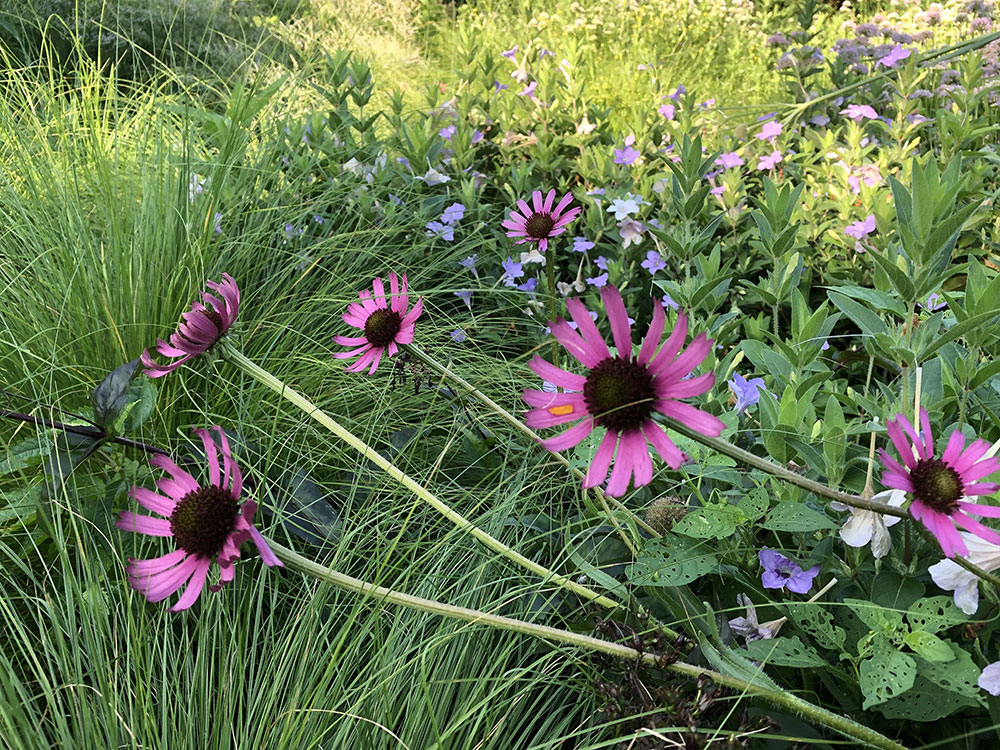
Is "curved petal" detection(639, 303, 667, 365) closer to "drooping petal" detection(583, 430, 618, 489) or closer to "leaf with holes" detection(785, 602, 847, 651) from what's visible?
"drooping petal" detection(583, 430, 618, 489)

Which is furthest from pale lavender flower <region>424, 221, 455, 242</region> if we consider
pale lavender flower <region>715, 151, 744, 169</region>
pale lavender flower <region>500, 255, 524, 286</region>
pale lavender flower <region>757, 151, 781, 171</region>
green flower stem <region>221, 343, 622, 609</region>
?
green flower stem <region>221, 343, 622, 609</region>

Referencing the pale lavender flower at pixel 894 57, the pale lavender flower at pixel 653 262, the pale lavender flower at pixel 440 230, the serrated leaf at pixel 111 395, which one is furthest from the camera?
the pale lavender flower at pixel 894 57

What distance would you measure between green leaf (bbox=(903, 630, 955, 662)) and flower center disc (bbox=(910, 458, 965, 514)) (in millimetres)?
162

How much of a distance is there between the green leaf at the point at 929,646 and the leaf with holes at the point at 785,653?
0.09 metres

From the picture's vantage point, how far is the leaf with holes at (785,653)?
76 cm

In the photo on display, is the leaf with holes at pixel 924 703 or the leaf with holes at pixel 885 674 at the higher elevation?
the leaf with holes at pixel 885 674

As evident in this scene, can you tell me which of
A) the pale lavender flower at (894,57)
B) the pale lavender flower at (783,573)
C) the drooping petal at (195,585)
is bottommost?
the drooping petal at (195,585)

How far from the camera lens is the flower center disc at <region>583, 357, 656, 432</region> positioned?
24.3 inches

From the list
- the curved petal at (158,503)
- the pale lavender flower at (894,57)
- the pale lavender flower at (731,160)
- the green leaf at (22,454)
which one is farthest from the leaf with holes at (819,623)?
the pale lavender flower at (894,57)

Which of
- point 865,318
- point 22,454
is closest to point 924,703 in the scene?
point 865,318

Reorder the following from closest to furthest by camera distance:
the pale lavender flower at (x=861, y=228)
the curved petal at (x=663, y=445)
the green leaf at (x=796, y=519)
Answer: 1. the curved petal at (x=663, y=445)
2. the green leaf at (x=796, y=519)
3. the pale lavender flower at (x=861, y=228)

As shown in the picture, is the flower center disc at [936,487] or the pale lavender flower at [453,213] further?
the pale lavender flower at [453,213]

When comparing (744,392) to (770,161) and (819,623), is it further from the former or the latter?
(770,161)

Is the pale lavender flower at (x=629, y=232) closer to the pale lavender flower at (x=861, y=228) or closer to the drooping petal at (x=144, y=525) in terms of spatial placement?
the pale lavender flower at (x=861, y=228)
